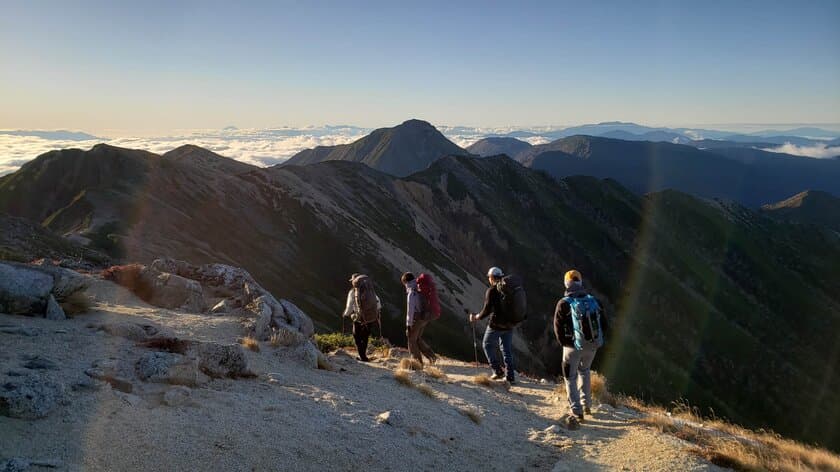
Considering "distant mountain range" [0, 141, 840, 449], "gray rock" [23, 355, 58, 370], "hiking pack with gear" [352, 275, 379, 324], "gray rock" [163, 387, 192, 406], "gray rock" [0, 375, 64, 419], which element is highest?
"gray rock" [0, 375, 64, 419]

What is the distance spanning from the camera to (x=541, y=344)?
6244cm

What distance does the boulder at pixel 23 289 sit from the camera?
11.3 metres

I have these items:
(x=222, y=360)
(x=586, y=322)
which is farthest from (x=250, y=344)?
(x=586, y=322)

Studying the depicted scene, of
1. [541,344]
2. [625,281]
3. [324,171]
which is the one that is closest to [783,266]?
[625,281]

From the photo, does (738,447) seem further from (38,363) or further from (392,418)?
(38,363)

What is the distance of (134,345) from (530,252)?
8231cm

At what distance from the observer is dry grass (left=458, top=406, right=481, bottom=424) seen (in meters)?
10.2

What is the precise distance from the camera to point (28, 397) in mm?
6215

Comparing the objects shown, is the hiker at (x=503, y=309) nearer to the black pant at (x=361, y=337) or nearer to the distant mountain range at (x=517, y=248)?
the black pant at (x=361, y=337)

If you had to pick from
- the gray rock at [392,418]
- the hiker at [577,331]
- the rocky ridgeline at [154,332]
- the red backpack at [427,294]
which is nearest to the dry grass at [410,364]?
the red backpack at [427,294]

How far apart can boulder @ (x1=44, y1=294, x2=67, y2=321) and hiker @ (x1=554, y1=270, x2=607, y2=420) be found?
11.1m

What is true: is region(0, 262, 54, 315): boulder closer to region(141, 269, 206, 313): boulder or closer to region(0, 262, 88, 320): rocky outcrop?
region(0, 262, 88, 320): rocky outcrop

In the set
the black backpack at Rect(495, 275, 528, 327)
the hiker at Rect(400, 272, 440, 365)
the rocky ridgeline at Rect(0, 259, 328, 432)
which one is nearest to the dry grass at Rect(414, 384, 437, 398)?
the black backpack at Rect(495, 275, 528, 327)

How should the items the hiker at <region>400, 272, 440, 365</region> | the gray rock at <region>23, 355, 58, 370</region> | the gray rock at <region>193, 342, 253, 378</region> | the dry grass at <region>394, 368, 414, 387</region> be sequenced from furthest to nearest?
the hiker at <region>400, 272, 440, 365</region> < the dry grass at <region>394, 368, 414, 387</region> < the gray rock at <region>193, 342, 253, 378</region> < the gray rock at <region>23, 355, 58, 370</region>
